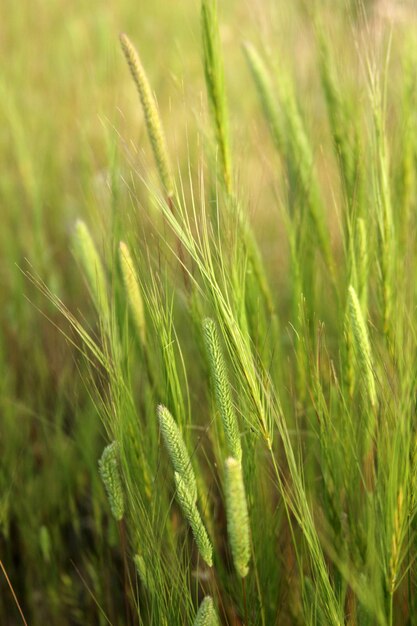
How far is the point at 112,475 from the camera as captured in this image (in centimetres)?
67

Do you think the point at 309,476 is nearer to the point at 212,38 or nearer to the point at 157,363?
the point at 157,363

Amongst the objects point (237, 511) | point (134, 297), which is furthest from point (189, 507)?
point (134, 297)

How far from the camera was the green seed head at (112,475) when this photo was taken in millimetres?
660

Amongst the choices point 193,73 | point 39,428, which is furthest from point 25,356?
point 193,73

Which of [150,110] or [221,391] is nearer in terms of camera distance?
[221,391]

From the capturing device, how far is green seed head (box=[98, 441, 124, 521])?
66 cm

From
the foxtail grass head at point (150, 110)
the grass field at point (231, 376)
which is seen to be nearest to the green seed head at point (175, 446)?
the grass field at point (231, 376)

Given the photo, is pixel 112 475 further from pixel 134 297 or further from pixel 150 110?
pixel 150 110

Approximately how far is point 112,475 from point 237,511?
0.53 feet

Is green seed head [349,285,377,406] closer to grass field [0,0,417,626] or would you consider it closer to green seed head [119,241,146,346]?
grass field [0,0,417,626]

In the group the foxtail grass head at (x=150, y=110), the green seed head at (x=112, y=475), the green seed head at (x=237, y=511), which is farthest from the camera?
the foxtail grass head at (x=150, y=110)

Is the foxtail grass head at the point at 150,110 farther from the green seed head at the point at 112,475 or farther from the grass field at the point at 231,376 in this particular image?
the green seed head at the point at 112,475

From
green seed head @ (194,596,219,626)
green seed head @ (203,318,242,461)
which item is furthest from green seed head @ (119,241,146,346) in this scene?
green seed head @ (194,596,219,626)

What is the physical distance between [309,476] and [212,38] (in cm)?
47
